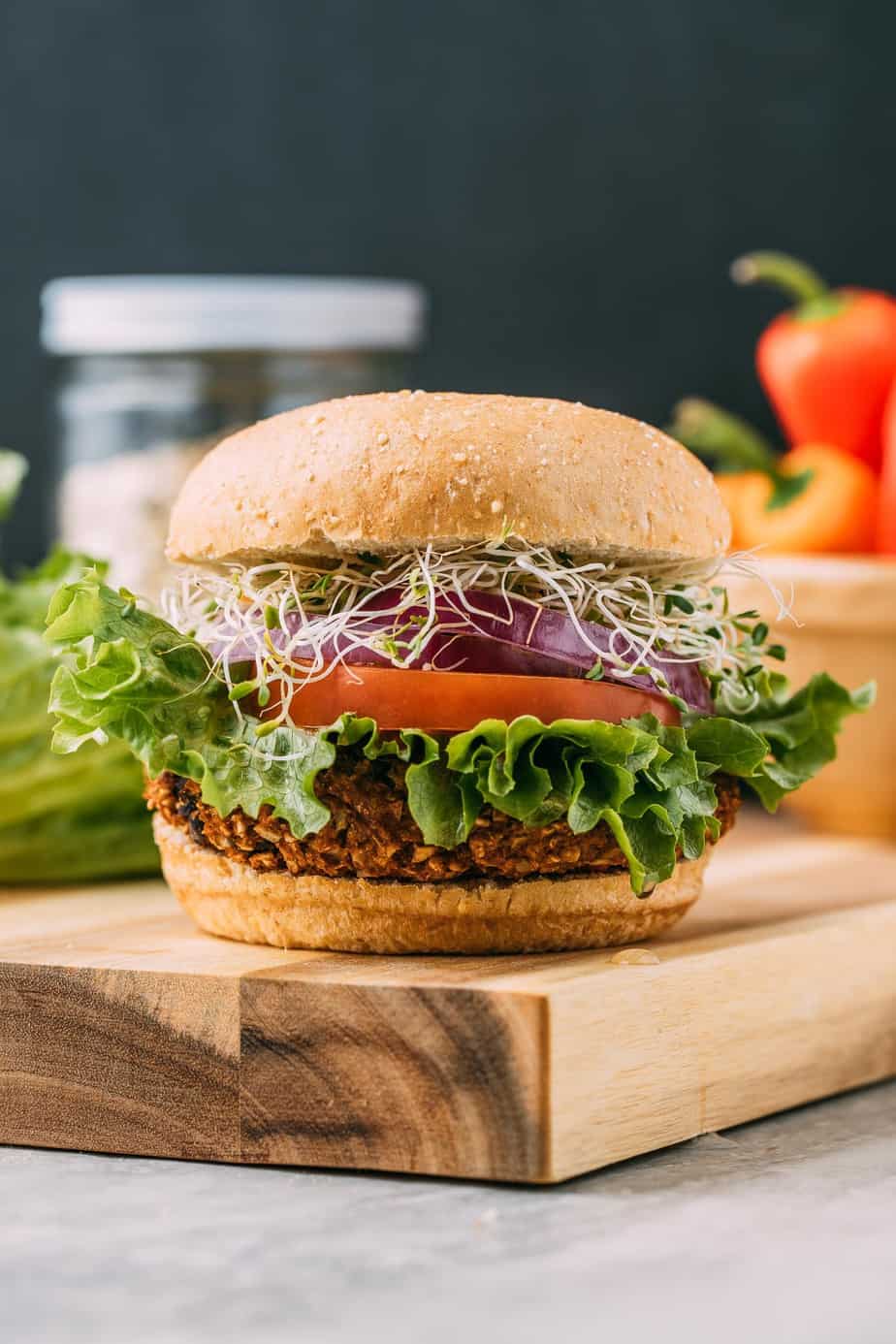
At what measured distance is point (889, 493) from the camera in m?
2.99

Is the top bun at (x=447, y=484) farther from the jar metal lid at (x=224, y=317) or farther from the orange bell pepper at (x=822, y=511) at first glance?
the jar metal lid at (x=224, y=317)

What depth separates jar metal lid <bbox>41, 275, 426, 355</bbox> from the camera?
3.21 metres

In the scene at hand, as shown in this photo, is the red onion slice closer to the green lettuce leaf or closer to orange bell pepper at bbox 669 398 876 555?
the green lettuce leaf

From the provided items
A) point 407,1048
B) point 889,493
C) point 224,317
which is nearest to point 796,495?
point 889,493

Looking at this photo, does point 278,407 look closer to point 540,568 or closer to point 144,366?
point 144,366

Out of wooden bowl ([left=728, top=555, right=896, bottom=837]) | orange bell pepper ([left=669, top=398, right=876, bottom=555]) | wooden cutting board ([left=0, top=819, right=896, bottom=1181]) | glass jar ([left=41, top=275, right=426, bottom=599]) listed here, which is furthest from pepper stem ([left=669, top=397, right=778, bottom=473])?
wooden cutting board ([left=0, top=819, right=896, bottom=1181])

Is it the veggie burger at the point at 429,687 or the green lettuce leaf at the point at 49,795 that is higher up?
the veggie burger at the point at 429,687

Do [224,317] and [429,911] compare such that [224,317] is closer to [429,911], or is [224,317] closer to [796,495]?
[796,495]

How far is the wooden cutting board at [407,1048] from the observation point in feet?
5.33

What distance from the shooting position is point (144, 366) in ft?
10.8

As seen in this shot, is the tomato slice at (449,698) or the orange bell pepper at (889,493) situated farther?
the orange bell pepper at (889,493)

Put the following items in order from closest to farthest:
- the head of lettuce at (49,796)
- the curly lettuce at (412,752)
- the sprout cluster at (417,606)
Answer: the curly lettuce at (412,752) < the sprout cluster at (417,606) < the head of lettuce at (49,796)

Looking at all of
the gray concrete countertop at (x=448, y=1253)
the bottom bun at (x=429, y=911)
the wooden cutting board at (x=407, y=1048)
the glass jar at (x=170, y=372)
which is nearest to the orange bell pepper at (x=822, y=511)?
the glass jar at (x=170, y=372)

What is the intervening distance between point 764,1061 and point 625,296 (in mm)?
2278
